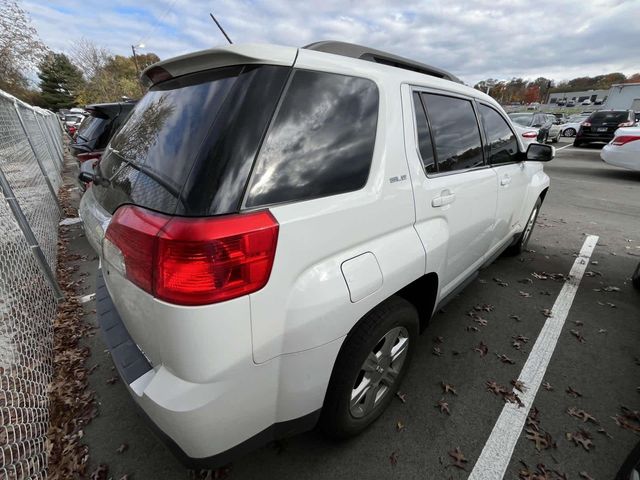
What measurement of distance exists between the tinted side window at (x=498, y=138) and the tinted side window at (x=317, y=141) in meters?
1.72

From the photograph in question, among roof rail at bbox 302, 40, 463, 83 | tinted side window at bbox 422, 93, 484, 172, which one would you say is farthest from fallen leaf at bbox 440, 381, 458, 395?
roof rail at bbox 302, 40, 463, 83

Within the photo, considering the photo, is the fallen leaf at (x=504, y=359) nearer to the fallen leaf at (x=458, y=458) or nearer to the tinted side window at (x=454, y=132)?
the fallen leaf at (x=458, y=458)

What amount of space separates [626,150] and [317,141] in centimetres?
1101

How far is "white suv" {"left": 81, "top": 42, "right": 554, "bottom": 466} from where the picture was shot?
115 cm

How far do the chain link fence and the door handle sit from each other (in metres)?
2.52

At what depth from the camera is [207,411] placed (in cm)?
122

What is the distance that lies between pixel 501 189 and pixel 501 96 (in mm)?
102382

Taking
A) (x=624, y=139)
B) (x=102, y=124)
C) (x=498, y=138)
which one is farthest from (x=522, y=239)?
(x=624, y=139)

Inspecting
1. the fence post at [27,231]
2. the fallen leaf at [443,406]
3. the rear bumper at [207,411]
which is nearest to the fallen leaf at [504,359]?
the fallen leaf at [443,406]

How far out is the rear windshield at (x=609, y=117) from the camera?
596 inches

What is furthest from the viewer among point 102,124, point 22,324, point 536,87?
point 536,87

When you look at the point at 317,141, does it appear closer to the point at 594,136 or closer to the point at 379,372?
the point at 379,372

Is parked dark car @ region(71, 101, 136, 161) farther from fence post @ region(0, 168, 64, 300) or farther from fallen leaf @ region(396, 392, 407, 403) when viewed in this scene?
fallen leaf @ region(396, 392, 407, 403)

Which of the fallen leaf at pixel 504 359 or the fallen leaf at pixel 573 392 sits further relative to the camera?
the fallen leaf at pixel 504 359
